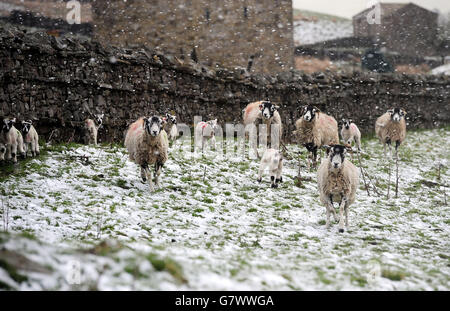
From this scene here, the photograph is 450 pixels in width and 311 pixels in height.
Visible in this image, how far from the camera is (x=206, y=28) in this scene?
87.9 feet

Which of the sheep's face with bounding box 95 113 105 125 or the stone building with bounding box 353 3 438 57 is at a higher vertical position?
the stone building with bounding box 353 3 438 57

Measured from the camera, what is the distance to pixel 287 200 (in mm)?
8391

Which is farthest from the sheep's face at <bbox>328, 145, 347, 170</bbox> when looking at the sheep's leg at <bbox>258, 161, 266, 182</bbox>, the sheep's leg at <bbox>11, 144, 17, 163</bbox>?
the sheep's leg at <bbox>11, 144, 17, 163</bbox>

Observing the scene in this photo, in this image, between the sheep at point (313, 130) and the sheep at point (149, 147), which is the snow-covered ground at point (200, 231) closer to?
the sheep at point (149, 147)

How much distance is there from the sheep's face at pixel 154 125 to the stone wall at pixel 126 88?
11.2 feet

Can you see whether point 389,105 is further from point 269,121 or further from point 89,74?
point 89,74

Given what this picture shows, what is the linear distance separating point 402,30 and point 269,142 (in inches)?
1785

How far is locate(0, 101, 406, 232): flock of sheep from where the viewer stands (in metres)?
6.86

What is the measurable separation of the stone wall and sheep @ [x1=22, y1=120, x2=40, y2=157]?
758 mm

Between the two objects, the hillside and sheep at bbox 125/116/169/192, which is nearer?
sheep at bbox 125/116/169/192

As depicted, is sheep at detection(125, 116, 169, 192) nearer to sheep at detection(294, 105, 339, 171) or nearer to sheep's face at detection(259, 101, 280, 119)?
sheep's face at detection(259, 101, 280, 119)

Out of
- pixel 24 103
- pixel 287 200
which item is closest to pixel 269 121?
pixel 287 200

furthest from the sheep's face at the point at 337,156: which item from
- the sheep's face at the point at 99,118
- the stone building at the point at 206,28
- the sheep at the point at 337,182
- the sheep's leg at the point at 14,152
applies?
the stone building at the point at 206,28

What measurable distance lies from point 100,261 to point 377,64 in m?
38.9
